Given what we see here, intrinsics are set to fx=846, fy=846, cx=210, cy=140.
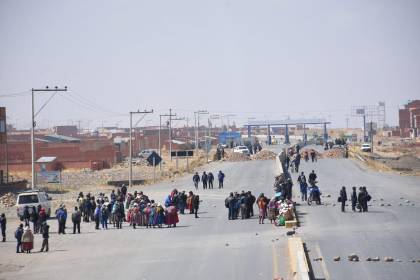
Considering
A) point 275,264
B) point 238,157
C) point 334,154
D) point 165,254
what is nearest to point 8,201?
point 165,254

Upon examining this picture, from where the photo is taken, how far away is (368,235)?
29594 mm

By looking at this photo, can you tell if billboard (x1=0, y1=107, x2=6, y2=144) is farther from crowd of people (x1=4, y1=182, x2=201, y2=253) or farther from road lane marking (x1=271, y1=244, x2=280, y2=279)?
road lane marking (x1=271, y1=244, x2=280, y2=279)

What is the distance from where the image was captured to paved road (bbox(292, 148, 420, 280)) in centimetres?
2277

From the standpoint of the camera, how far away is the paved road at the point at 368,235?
2277 cm

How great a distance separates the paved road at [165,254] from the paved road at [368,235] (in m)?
1.33

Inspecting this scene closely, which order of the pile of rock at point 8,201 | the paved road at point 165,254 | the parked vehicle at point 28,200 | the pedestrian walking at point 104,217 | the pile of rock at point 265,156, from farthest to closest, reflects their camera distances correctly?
the pile of rock at point 265,156 < the pile of rock at point 8,201 < the parked vehicle at point 28,200 < the pedestrian walking at point 104,217 < the paved road at point 165,254

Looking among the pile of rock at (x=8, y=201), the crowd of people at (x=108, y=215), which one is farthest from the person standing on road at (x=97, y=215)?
the pile of rock at (x=8, y=201)

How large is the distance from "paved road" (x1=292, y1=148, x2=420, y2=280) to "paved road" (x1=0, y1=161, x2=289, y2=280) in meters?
1.33

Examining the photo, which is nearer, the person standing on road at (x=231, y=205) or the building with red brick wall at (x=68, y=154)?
the person standing on road at (x=231, y=205)

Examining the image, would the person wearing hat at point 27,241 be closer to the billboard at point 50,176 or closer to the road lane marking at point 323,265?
the road lane marking at point 323,265

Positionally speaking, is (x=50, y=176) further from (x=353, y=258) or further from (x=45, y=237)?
(x=353, y=258)

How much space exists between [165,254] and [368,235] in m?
7.48

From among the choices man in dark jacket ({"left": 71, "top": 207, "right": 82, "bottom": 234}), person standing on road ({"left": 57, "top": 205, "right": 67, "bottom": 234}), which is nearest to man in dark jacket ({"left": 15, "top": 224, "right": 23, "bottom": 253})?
person standing on road ({"left": 57, "top": 205, "right": 67, "bottom": 234})

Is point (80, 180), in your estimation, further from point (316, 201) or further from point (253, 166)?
point (316, 201)
